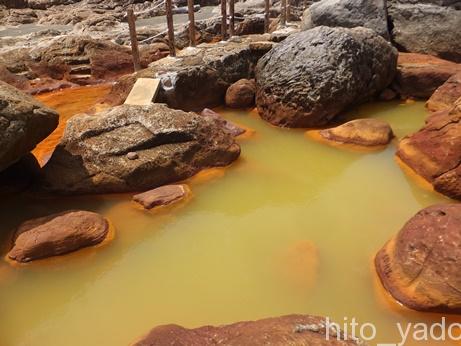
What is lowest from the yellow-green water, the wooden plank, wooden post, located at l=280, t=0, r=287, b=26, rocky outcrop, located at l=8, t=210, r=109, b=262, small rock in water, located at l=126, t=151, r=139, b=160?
the yellow-green water

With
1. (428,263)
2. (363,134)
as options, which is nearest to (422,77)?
(363,134)

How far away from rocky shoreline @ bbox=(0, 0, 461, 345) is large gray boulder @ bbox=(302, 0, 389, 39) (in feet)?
0.07

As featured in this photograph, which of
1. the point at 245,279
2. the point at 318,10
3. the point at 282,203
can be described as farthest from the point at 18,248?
the point at 318,10

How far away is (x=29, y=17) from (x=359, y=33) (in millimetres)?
17590

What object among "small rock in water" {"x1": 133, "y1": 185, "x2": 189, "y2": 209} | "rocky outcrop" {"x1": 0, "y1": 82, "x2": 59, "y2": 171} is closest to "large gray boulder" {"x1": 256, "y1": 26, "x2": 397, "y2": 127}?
"small rock in water" {"x1": 133, "y1": 185, "x2": 189, "y2": 209}

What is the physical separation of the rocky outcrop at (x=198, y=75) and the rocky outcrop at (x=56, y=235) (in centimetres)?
326

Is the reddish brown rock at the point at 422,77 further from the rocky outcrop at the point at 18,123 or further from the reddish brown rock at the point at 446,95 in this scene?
the rocky outcrop at the point at 18,123

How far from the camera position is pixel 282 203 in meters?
4.20

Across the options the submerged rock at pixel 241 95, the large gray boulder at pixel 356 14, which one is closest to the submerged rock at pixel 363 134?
the submerged rock at pixel 241 95

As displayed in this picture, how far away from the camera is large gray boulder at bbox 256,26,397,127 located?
5965 mm

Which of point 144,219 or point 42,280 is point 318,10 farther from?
point 42,280

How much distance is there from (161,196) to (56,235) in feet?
3.66

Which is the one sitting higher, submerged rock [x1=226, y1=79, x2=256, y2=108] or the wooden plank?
the wooden plank

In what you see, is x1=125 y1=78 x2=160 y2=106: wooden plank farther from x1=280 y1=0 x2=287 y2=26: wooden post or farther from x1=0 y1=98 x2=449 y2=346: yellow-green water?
x1=280 y1=0 x2=287 y2=26: wooden post
